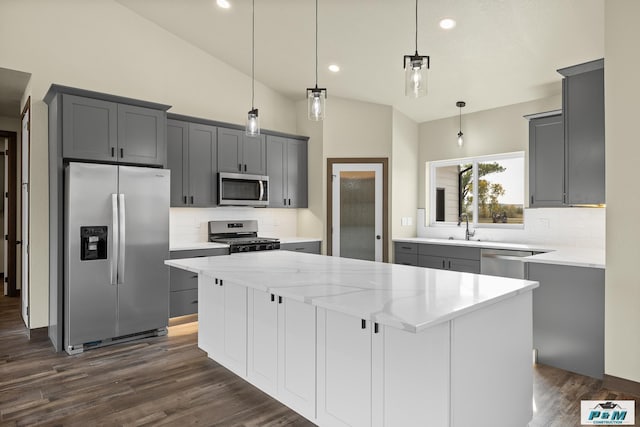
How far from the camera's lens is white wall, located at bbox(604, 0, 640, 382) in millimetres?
2680

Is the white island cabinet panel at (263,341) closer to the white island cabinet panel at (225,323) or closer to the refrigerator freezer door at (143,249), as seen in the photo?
the white island cabinet panel at (225,323)

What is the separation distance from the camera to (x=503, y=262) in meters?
4.28

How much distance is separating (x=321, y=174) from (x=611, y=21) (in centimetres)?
366

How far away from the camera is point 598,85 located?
310 centimetres

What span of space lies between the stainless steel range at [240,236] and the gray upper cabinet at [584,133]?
334 centimetres

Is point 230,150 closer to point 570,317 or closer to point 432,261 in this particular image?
point 432,261

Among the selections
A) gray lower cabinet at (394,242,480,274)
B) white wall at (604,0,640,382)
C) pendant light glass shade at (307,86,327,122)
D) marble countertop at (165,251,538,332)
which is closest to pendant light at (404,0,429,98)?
pendant light glass shade at (307,86,327,122)

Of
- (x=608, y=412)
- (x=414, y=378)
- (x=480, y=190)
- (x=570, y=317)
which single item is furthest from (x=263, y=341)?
Answer: (x=480, y=190)

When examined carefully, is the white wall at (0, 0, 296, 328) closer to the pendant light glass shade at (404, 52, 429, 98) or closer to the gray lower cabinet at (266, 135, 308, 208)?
the gray lower cabinet at (266, 135, 308, 208)

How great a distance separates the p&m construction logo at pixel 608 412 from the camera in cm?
238

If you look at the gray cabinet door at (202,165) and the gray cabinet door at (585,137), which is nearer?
the gray cabinet door at (585,137)

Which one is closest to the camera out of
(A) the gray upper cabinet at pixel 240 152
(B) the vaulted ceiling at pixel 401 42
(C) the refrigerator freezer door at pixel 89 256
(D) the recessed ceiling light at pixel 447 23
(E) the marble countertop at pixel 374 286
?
(E) the marble countertop at pixel 374 286

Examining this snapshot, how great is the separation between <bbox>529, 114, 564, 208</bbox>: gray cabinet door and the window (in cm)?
91

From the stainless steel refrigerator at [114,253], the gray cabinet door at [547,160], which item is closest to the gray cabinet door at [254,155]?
the stainless steel refrigerator at [114,253]
